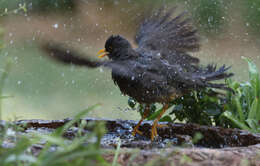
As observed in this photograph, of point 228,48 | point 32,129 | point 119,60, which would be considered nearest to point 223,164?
point 32,129

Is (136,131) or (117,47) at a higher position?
(117,47)

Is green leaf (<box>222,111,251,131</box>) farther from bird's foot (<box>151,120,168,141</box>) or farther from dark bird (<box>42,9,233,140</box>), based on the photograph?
bird's foot (<box>151,120,168,141</box>)

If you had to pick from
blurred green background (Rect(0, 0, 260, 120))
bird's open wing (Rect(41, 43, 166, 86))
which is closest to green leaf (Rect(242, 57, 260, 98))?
bird's open wing (Rect(41, 43, 166, 86))

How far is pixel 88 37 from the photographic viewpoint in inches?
304

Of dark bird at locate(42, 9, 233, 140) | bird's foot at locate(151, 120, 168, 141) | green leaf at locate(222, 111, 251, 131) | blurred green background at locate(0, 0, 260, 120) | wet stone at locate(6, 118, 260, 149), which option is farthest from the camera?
blurred green background at locate(0, 0, 260, 120)

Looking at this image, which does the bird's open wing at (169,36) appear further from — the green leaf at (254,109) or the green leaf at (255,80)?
the green leaf at (254,109)

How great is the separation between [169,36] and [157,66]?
0.61 meters

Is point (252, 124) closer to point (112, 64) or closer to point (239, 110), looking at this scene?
point (239, 110)

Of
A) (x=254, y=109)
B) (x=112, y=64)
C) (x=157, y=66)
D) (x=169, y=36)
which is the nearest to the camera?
(x=112, y=64)

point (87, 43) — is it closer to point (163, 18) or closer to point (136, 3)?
point (136, 3)

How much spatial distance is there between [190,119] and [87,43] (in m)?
4.69

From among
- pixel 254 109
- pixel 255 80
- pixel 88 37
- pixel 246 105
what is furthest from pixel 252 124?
pixel 88 37

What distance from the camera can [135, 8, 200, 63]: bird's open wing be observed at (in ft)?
10.6

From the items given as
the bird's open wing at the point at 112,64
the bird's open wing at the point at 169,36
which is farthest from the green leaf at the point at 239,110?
the bird's open wing at the point at 112,64
